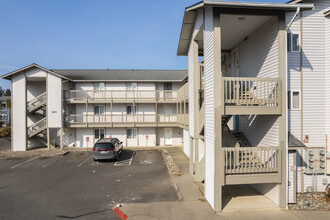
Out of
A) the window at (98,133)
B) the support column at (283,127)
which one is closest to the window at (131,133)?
the window at (98,133)

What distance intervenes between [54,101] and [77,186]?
12926 mm

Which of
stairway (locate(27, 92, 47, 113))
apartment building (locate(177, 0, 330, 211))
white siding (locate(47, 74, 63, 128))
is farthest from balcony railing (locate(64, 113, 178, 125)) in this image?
apartment building (locate(177, 0, 330, 211))

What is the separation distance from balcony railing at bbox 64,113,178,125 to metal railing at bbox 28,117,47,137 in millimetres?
2187

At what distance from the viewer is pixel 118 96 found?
72.4 ft

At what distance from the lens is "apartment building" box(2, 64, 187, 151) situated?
20.2m

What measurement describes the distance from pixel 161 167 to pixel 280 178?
26.8 feet

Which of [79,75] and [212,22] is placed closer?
[212,22]

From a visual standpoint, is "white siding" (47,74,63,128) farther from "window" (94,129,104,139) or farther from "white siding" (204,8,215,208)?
"white siding" (204,8,215,208)

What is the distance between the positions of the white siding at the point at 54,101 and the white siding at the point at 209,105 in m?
17.3

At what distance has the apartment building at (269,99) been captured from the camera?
7297 millimetres

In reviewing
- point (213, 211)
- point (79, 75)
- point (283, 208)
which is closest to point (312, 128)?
point (283, 208)

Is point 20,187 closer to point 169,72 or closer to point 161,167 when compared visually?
point 161,167

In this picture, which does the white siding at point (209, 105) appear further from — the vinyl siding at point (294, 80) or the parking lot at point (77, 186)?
the vinyl siding at point (294, 80)

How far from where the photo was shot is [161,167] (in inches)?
550
